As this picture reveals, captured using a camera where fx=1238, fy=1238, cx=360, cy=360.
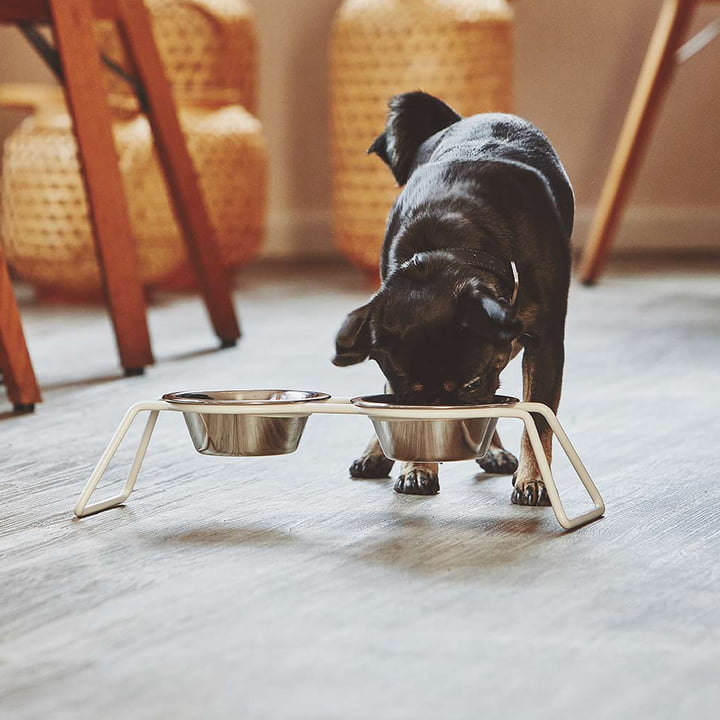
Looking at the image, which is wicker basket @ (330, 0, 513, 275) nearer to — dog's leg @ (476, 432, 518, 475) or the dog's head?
dog's leg @ (476, 432, 518, 475)

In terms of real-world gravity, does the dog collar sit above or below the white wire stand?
above

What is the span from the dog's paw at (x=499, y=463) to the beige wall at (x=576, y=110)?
3.15 meters

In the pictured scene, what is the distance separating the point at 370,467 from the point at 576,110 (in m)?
3.33

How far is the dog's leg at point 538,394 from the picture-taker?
1513 mm

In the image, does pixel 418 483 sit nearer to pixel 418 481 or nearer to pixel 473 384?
pixel 418 481

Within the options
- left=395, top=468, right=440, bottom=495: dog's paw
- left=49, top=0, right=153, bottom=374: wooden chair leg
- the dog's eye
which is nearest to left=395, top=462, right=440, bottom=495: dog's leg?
left=395, top=468, right=440, bottom=495: dog's paw

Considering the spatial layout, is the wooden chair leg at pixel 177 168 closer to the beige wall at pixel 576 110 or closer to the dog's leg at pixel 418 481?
the dog's leg at pixel 418 481

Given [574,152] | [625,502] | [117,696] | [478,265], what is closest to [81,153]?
[478,265]

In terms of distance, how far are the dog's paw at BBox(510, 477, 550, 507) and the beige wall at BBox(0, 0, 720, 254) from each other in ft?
10.9

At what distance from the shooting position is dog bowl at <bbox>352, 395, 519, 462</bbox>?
1.32 m

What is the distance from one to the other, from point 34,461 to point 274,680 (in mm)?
894

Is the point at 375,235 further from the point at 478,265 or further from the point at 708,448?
the point at 478,265

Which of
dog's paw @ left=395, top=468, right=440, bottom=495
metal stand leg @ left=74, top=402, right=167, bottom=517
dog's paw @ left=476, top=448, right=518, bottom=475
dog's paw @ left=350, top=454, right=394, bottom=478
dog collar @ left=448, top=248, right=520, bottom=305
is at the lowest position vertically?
dog's paw @ left=476, top=448, right=518, bottom=475

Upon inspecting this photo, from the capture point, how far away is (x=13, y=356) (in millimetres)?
2059
